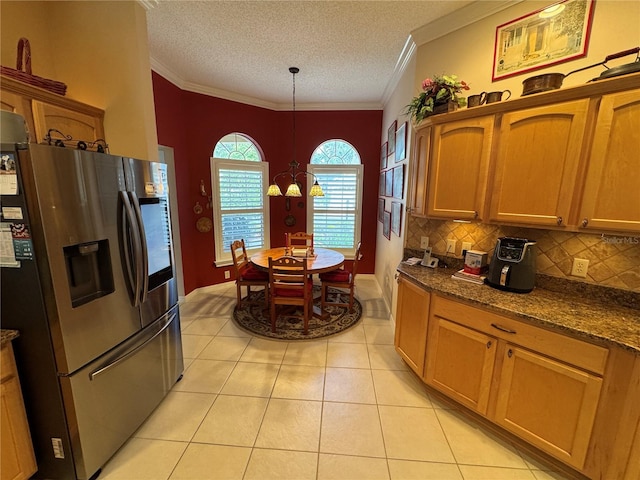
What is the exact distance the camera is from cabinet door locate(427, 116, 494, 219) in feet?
6.30

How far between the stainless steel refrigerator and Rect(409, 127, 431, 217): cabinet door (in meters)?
2.02

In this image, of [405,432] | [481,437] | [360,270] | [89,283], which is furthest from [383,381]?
[360,270]

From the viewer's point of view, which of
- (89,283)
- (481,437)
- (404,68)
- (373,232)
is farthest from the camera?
(373,232)

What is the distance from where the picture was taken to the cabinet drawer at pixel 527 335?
138 cm

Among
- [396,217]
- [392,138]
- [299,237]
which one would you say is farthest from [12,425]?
[392,138]

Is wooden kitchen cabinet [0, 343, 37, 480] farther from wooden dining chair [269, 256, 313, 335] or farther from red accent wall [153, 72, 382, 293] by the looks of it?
red accent wall [153, 72, 382, 293]

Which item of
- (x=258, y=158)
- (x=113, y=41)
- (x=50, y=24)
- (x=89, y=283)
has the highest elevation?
(x=50, y=24)

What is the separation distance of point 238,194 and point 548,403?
13.7 ft

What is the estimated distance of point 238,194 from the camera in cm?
439

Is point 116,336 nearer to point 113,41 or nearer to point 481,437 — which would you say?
point 113,41

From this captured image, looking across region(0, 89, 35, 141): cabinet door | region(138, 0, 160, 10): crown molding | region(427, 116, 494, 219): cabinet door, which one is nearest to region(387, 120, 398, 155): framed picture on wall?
region(427, 116, 494, 219): cabinet door

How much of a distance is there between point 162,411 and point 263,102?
4177mm

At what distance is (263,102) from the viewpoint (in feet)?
14.4

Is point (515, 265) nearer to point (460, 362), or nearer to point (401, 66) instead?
point (460, 362)
